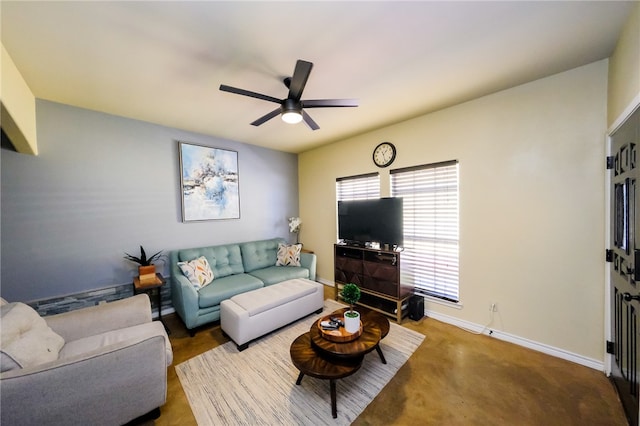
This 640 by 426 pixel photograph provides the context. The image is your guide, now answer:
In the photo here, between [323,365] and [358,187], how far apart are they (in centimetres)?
273

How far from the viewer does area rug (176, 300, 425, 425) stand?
154cm

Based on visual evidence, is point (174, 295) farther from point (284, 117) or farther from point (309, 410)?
point (284, 117)

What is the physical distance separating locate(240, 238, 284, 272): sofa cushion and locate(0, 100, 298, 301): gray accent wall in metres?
0.65

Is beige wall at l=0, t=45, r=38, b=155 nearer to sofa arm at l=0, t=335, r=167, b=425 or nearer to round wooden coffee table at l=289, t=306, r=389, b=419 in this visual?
sofa arm at l=0, t=335, r=167, b=425

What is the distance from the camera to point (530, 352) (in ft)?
7.06

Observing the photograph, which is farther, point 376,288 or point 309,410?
point 376,288

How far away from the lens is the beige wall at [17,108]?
1.66 m

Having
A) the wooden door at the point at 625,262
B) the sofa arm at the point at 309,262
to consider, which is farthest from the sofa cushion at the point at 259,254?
the wooden door at the point at 625,262

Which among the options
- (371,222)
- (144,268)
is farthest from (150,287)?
(371,222)

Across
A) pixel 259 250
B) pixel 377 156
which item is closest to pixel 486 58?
pixel 377 156

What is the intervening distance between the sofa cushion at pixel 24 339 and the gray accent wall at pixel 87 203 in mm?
1261

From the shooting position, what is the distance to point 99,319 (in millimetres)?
1880

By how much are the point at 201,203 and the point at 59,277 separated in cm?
169

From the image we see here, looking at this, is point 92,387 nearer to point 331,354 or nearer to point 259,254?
point 331,354
